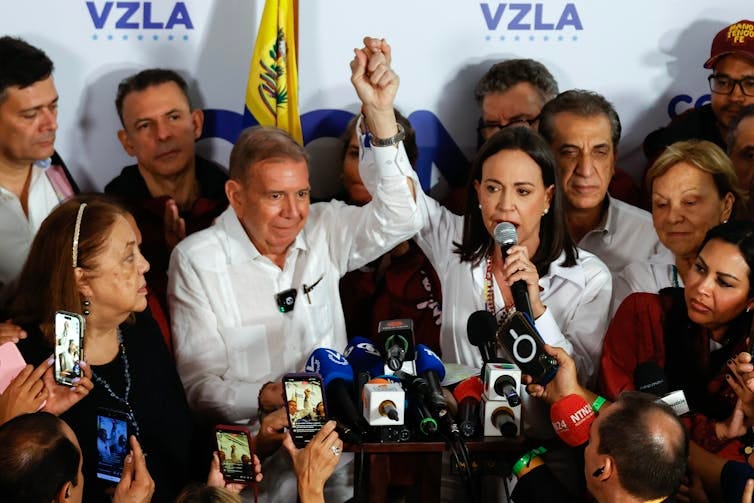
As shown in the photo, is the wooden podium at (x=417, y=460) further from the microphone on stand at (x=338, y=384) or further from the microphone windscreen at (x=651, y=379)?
the microphone windscreen at (x=651, y=379)

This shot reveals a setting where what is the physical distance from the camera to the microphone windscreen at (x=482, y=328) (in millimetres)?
2943

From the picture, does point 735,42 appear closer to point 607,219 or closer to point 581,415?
point 607,219

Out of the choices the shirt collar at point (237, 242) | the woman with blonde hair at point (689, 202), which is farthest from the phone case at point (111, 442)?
the woman with blonde hair at point (689, 202)

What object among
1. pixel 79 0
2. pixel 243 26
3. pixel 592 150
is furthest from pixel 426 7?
pixel 79 0

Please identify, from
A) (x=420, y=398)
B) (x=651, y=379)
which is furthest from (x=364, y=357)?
(x=651, y=379)

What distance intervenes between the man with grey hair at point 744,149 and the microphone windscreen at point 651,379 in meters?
1.04

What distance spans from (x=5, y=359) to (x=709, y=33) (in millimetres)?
2980

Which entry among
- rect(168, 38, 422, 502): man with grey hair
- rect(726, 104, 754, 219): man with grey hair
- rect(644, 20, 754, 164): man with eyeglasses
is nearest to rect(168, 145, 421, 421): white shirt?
rect(168, 38, 422, 502): man with grey hair

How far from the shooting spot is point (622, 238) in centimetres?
389

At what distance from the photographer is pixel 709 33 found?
4465 millimetres

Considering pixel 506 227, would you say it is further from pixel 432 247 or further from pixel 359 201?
pixel 359 201

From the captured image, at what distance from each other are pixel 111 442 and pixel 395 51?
2146 millimetres

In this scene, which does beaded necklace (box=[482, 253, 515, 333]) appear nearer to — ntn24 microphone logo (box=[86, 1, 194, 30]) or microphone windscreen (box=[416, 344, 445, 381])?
microphone windscreen (box=[416, 344, 445, 381])

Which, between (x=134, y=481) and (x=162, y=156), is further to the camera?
(x=162, y=156)
